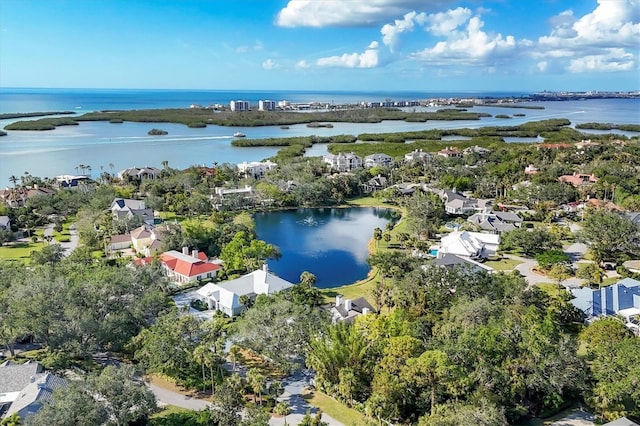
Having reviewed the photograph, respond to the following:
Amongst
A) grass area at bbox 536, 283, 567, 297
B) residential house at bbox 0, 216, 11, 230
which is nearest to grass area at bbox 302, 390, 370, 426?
grass area at bbox 536, 283, 567, 297

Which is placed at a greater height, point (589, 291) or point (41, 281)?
point (41, 281)

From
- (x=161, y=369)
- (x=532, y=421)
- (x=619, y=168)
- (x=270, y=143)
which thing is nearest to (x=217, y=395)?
(x=161, y=369)

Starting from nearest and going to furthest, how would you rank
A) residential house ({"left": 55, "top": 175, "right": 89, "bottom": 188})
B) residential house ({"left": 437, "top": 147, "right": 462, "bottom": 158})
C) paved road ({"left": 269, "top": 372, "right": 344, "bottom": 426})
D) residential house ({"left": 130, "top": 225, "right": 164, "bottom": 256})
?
1. paved road ({"left": 269, "top": 372, "right": 344, "bottom": 426})
2. residential house ({"left": 130, "top": 225, "right": 164, "bottom": 256})
3. residential house ({"left": 55, "top": 175, "right": 89, "bottom": 188})
4. residential house ({"left": 437, "top": 147, "right": 462, "bottom": 158})

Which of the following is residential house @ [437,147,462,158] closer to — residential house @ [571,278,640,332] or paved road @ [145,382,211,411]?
residential house @ [571,278,640,332]

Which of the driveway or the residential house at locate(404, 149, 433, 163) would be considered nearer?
the driveway

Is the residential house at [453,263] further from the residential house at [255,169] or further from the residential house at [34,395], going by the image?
the residential house at [255,169]

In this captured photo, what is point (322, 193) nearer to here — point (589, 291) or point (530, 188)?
point (530, 188)
